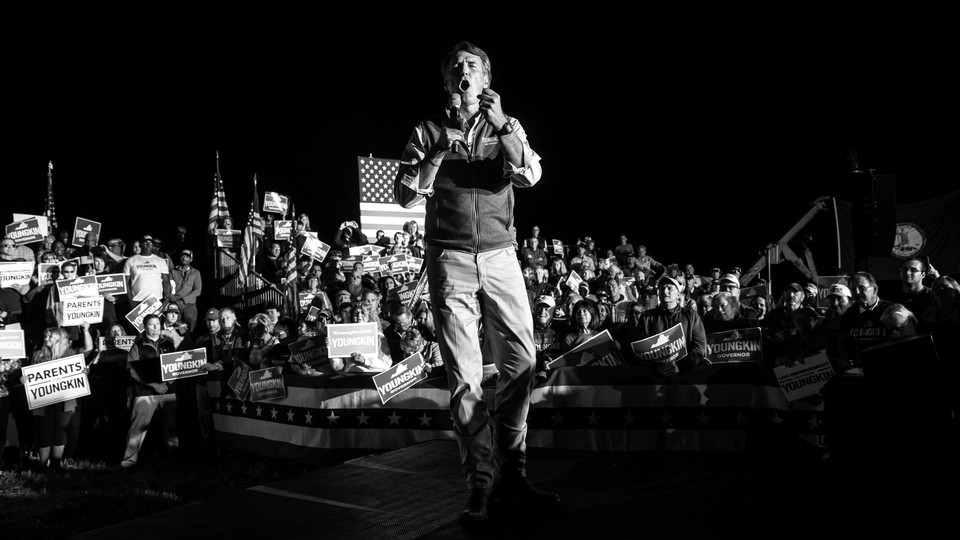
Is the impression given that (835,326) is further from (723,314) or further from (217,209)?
(217,209)

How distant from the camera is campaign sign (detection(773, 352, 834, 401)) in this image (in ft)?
17.0

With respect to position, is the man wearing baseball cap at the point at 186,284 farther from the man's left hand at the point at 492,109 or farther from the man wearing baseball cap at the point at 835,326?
the man's left hand at the point at 492,109

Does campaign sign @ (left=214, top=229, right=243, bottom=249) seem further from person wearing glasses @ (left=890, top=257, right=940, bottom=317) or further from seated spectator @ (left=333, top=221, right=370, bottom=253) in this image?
person wearing glasses @ (left=890, top=257, right=940, bottom=317)

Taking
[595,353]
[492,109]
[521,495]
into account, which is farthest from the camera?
[595,353]

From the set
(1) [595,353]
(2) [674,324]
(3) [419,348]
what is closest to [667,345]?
(2) [674,324]

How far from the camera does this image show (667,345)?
5.83 metres

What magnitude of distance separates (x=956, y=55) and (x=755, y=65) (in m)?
5.04

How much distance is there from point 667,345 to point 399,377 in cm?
227

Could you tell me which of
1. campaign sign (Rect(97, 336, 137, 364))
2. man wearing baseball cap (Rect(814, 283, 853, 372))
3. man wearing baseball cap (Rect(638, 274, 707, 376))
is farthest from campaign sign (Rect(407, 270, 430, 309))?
man wearing baseball cap (Rect(814, 283, 853, 372))

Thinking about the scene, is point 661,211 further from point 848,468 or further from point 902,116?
point 848,468

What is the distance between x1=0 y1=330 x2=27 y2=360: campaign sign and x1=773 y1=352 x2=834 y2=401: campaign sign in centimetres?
719

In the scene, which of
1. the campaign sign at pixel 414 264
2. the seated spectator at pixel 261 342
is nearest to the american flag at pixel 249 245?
the campaign sign at pixel 414 264

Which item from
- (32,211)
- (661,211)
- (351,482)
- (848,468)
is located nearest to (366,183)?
(32,211)

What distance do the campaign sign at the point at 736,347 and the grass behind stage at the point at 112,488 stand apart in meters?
3.45
